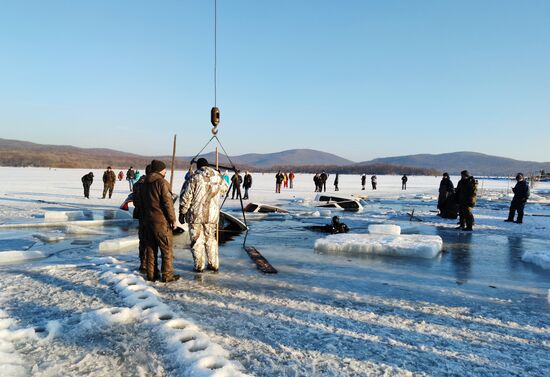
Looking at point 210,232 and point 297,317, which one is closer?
point 297,317

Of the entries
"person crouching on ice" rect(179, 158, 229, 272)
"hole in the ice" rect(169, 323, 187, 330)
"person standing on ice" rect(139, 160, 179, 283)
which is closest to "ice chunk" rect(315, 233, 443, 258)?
"person crouching on ice" rect(179, 158, 229, 272)

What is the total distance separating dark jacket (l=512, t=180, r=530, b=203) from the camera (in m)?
12.7

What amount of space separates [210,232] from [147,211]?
99 centimetres

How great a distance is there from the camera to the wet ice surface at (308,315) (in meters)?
3.16

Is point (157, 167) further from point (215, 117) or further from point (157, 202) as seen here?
point (215, 117)

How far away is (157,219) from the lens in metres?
5.41

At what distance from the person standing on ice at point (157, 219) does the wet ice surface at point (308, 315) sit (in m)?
0.32

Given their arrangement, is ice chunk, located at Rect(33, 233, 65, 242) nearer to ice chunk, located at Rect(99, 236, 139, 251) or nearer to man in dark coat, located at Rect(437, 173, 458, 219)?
ice chunk, located at Rect(99, 236, 139, 251)

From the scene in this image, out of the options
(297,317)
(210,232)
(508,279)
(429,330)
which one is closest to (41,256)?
(210,232)

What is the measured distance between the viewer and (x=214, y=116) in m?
7.17

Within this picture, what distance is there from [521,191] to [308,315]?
11672mm

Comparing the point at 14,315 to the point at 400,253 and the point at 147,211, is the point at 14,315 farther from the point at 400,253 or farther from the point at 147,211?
the point at 400,253

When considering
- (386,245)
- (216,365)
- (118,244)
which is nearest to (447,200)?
(386,245)

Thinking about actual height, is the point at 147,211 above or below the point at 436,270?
above
